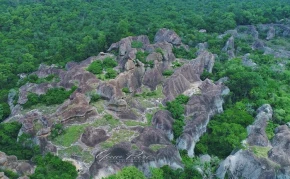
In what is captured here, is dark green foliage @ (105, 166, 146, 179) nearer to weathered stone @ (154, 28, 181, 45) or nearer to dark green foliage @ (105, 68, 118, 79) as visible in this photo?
dark green foliage @ (105, 68, 118, 79)

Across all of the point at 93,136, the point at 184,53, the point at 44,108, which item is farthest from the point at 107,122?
the point at 184,53

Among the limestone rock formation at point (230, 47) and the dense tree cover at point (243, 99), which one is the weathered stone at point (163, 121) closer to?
the dense tree cover at point (243, 99)

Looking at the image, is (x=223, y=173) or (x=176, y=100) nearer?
(x=223, y=173)

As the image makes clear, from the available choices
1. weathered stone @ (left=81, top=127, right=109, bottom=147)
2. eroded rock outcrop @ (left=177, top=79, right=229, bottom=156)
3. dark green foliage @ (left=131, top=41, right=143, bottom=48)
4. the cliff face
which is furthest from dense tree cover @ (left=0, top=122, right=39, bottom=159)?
dark green foliage @ (left=131, top=41, right=143, bottom=48)

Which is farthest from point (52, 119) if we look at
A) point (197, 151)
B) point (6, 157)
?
point (197, 151)

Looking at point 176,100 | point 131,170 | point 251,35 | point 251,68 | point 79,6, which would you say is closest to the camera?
point 131,170

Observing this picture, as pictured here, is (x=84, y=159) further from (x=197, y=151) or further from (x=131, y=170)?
(x=197, y=151)
